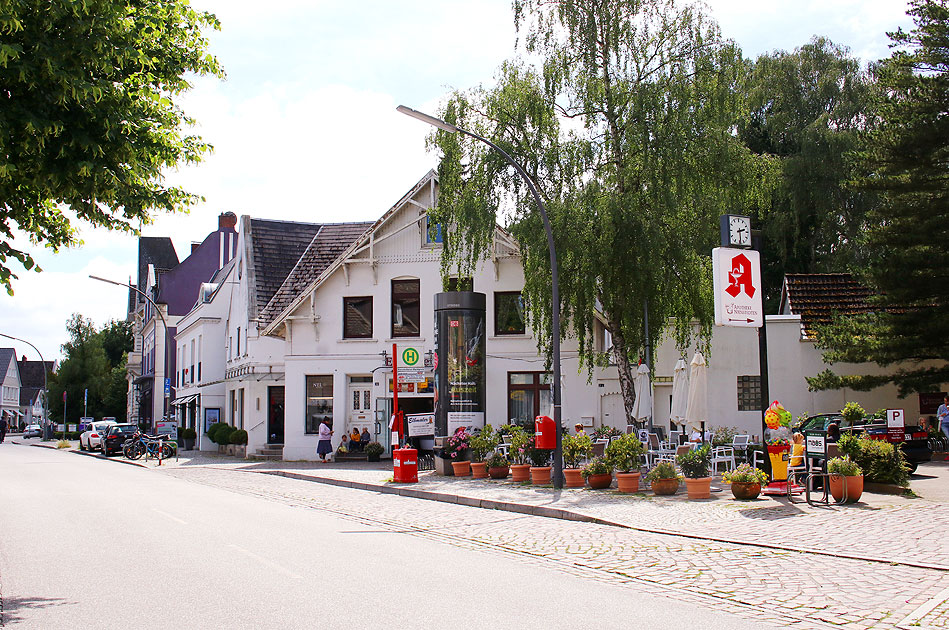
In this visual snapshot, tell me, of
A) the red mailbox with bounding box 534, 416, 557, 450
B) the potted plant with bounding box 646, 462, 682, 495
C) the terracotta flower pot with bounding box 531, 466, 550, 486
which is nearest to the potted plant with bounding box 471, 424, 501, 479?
the terracotta flower pot with bounding box 531, 466, 550, 486

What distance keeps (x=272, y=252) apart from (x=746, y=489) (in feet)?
89.3

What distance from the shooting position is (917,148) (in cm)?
2562

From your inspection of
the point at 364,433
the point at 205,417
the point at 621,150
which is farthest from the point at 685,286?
the point at 205,417

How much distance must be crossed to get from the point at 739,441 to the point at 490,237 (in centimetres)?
847

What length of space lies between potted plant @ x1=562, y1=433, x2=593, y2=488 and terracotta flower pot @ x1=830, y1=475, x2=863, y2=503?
5.78 meters

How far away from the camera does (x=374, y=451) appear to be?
2998 centimetres

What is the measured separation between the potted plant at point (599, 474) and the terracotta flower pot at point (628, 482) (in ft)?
1.87

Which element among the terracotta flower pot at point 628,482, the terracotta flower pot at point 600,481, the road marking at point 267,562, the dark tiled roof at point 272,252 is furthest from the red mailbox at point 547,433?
the dark tiled roof at point 272,252

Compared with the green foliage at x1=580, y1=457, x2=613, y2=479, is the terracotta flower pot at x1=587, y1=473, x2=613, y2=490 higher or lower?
lower

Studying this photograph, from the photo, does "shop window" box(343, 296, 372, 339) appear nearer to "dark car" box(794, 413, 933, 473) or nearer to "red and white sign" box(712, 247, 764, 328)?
"dark car" box(794, 413, 933, 473)

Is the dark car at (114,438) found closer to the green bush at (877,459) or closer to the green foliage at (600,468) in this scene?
the green foliage at (600,468)

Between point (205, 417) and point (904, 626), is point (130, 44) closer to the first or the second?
point (904, 626)

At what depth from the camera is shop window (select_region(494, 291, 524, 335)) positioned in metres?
30.5

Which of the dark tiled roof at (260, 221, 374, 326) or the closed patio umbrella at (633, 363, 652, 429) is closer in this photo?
the closed patio umbrella at (633, 363, 652, 429)
